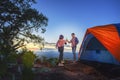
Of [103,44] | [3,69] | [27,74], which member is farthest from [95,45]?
[3,69]

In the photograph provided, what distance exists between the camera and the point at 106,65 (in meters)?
12.9

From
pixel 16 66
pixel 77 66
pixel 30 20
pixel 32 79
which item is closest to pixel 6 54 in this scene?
pixel 16 66

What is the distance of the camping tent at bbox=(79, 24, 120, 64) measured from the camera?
1201 centimetres

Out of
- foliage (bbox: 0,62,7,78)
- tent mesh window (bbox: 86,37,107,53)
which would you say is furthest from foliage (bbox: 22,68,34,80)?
tent mesh window (bbox: 86,37,107,53)

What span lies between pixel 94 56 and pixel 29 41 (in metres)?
4.97

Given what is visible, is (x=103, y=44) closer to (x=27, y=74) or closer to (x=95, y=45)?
(x=95, y=45)

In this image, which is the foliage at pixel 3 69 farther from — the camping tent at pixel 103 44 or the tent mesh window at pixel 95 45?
the tent mesh window at pixel 95 45

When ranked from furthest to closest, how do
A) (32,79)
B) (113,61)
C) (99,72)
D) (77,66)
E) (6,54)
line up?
(77,66)
(99,72)
(113,61)
(6,54)
(32,79)

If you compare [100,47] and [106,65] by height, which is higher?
[100,47]

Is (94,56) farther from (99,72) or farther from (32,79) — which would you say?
(32,79)

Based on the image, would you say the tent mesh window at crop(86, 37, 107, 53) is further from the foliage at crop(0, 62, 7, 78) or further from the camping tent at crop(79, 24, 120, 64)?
the foliage at crop(0, 62, 7, 78)

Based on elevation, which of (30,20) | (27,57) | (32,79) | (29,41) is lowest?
(32,79)

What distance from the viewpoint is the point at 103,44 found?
1262cm

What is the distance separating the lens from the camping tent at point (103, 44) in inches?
473
